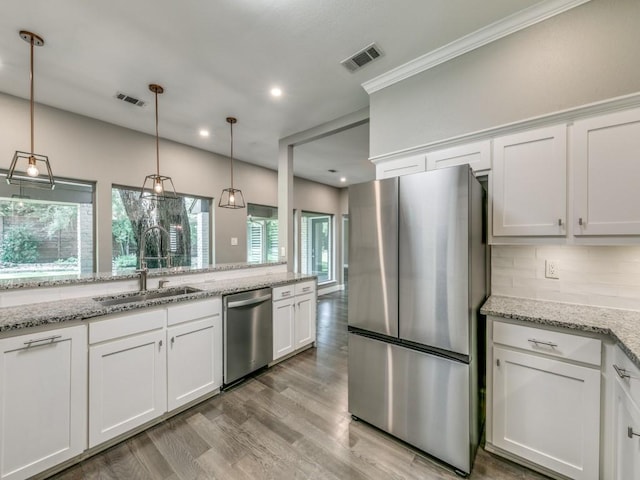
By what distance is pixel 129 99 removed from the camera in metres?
2.88

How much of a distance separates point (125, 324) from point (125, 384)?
16.5 inches

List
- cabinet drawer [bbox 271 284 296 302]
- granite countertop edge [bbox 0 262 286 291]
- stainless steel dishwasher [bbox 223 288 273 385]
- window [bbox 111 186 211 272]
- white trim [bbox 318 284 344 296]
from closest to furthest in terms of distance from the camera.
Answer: granite countertop edge [bbox 0 262 286 291] < stainless steel dishwasher [bbox 223 288 273 385] < cabinet drawer [bbox 271 284 296 302] < window [bbox 111 186 211 272] < white trim [bbox 318 284 344 296]

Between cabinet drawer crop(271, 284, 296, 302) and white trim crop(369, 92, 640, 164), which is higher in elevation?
white trim crop(369, 92, 640, 164)

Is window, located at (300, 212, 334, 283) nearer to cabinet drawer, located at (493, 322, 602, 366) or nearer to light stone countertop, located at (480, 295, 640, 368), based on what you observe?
light stone countertop, located at (480, 295, 640, 368)

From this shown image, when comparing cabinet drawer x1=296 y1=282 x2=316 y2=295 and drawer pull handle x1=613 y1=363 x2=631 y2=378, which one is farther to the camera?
cabinet drawer x1=296 y1=282 x2=316 y2=295

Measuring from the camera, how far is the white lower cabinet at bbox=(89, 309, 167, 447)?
5.73ft

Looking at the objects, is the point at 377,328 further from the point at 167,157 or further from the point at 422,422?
the point at 167,157

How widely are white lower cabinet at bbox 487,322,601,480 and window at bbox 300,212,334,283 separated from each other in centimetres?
584

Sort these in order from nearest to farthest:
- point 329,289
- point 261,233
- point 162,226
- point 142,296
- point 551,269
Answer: point 551,269
point 142,296
point 162,226
point 261,233
point 329,289

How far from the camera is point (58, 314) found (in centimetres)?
162

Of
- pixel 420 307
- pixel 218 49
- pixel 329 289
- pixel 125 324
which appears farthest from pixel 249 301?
pixel 329 289

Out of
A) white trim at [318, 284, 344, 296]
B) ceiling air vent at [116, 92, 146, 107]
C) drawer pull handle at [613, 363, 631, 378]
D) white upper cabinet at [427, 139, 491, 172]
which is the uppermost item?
ceiling air vent at [116, 92, 146, 107]

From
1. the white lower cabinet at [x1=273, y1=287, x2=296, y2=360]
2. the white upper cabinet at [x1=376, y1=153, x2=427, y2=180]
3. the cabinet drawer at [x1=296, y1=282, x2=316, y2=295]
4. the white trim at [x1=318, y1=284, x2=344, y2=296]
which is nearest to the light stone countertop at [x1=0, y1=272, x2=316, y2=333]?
the white lower cabinet at [x1=273, y1=287, x2=296, y2=360]

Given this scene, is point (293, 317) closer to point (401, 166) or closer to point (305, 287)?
point (305, 287)
